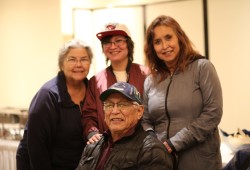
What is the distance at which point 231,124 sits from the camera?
11.2 feet

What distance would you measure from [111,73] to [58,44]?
1.59 metres

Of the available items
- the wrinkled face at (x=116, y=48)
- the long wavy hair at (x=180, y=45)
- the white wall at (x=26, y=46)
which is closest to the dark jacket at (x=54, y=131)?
the wrinkled face at (x=116, y=48)

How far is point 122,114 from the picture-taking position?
159 cm

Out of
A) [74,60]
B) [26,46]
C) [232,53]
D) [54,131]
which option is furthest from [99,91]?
[26,46]

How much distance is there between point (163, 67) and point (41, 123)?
79cm

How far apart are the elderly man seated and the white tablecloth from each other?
5.88 ft

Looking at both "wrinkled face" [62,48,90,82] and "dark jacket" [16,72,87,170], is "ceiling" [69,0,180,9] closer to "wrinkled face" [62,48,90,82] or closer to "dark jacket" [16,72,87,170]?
"wrinkled face" [62,48,90,82]

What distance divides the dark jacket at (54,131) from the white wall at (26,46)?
1.46 meters

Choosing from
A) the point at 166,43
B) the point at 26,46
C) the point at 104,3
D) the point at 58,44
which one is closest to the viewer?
the point at 166,43

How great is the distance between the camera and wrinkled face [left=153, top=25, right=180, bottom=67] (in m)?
1.80

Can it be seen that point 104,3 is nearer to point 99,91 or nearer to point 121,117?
point 99,91

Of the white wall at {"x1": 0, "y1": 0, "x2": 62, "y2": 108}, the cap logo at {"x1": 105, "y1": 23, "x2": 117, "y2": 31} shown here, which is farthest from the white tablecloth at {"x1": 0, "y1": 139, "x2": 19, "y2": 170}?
the cap logo at {"x1": 105, "y1": 23, "x2": 117, "y2": 31}

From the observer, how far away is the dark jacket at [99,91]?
2.06 meters

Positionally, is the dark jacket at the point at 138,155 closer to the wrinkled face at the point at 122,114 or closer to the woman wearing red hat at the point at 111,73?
the wrinkled face at the point at 122,114
